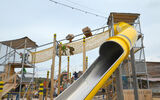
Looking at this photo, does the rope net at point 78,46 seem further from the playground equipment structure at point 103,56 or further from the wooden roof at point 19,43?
the wooden roof at point 19,43

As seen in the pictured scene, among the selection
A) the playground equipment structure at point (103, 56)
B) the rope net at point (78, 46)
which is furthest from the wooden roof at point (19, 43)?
the rope net at point (78, 46)

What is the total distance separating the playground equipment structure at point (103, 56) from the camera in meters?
3.58

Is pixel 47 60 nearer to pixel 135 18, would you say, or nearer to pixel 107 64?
pixel 107 64

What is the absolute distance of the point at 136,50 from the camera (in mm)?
8047

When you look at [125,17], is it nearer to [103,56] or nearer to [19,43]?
[103,56]

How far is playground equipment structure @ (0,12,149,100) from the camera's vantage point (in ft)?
11.7

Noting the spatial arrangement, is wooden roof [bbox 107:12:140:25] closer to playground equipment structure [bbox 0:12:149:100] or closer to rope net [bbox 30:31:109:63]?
playground equipment structure [bbox 0:12:149:100]

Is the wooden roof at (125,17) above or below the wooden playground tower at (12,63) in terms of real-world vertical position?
above

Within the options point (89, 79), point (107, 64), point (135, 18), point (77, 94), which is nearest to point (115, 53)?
point (107, 64)

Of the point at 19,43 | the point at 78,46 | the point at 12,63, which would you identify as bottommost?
the point at 12,63

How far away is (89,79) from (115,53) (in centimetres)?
168

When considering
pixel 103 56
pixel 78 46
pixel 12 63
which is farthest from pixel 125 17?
pixel 12 63

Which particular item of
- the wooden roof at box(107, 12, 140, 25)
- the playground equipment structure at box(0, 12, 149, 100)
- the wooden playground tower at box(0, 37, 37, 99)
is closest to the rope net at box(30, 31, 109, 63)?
the playground equipment structure at box(0, 12, 149, 100)

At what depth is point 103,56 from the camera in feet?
15.6
